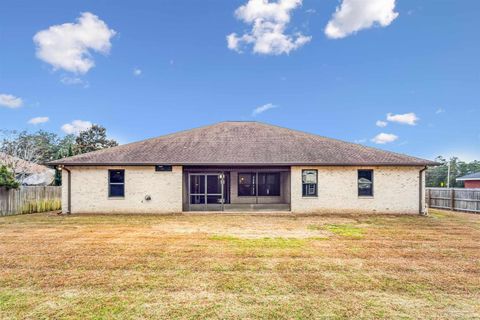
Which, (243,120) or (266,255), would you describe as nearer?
(266,255)

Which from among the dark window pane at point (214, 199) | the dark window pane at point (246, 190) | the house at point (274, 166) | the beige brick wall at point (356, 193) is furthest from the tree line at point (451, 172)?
the dark window pane at point (214, 199)

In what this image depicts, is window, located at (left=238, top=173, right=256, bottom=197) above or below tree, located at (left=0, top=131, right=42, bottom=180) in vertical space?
below

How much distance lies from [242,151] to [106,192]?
7944 mm

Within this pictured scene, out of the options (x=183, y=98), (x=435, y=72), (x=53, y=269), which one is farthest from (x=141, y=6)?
(x=435, y=72)

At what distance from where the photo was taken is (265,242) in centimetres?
839

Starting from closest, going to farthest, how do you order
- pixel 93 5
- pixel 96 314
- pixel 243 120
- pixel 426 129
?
pixel 96 314 < pixel 93 5 < pixel 243 120 < pixel 426 129

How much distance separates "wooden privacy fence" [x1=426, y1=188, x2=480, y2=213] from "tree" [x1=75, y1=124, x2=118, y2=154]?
116 feet

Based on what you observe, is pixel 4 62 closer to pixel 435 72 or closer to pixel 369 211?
pixel 369 211

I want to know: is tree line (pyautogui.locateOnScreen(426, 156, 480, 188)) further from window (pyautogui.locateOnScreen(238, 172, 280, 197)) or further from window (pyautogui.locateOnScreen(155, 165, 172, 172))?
window (pyautogui.locateOnScreen(155, 165, 172, 172))

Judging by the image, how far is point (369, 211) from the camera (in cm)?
1480

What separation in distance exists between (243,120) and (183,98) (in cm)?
812

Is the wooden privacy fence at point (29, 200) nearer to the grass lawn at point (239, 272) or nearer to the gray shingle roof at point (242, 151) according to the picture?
the gray shingle roof at point (242, 151)

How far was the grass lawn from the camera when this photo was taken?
13.6 feet

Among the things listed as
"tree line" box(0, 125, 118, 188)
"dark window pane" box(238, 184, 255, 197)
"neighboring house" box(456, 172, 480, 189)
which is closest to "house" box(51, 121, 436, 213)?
"dark window pane" box(238, 184, 255, 197)
